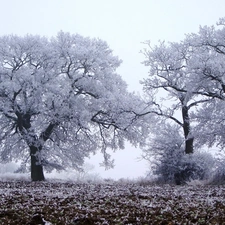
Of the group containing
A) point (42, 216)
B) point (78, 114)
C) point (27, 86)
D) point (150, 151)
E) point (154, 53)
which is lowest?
point (42, 216)

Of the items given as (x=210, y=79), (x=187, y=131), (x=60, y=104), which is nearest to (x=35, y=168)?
(x=60, y=104)

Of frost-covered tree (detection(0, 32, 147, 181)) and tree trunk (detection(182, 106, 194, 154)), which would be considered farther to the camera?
tree trunk (detection(182, 106, 194, 154))

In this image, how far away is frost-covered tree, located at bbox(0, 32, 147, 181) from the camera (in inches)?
971

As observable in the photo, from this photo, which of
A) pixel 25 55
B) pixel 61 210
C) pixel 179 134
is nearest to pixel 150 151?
pixel 179 134

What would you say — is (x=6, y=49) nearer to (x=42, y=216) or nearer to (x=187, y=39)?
(x=187, y=39)

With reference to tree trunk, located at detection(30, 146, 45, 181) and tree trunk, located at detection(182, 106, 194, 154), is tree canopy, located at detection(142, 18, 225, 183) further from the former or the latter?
tree trunk, located at detection(30, 146, 45, 181)

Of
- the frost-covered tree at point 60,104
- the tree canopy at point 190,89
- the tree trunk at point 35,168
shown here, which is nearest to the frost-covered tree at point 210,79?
the tree canopy at point 190,89

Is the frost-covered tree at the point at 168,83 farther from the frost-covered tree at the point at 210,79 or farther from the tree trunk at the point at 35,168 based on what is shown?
the tree trunk at the point at 35,168

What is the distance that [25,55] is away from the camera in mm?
26672

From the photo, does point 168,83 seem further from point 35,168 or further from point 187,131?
point 35,168

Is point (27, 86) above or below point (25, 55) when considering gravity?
below

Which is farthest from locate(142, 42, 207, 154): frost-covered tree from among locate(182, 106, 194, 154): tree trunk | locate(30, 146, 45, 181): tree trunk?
locate(30, 146, 45, 181): tree trunk

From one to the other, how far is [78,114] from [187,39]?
9886mm

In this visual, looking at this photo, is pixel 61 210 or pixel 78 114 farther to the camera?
pixel 78 114
